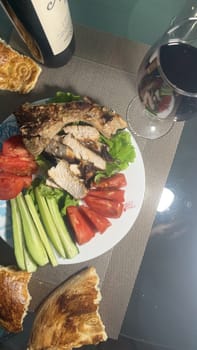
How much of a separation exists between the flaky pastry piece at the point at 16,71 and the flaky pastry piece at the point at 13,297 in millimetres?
561

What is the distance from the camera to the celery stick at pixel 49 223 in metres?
1.28

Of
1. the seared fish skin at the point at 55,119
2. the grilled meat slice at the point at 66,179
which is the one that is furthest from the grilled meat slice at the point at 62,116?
the grilled meat slice at the point at 66,179

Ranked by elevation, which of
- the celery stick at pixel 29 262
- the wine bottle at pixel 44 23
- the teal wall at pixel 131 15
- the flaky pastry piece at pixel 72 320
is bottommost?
the flaky pastry piece at pixel 72 320

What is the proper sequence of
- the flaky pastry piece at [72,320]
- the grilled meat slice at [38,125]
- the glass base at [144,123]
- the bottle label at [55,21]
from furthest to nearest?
the glass base at [144,123] < the flaky pastry piece at [72,320] < the grilled meat slice at [38,125] < the bottle label at [55,21]

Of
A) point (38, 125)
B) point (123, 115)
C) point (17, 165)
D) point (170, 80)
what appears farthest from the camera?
point (123, 115)

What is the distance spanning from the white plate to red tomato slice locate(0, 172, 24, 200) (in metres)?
0.07

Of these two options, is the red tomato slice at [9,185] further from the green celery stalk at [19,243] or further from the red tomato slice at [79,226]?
the red tomato slice at [79,226]

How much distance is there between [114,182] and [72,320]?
416 millimetres

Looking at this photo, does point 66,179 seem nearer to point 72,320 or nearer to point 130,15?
point 72,320

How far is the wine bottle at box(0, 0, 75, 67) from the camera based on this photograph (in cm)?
99

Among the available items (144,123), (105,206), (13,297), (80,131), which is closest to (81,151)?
(80,131)

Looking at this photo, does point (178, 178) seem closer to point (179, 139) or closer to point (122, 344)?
point (179, 139)

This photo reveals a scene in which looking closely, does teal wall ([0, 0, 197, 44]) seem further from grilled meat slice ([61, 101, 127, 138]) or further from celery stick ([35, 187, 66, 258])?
celery stick ([35, 187, 66, 258])

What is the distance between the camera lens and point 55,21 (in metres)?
1.06
